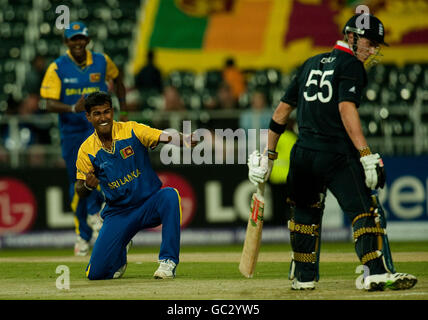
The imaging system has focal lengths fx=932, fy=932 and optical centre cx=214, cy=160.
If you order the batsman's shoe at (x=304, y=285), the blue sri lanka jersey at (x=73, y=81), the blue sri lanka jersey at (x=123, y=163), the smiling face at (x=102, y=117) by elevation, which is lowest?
the batsman's shoe at (x=304, y=285)

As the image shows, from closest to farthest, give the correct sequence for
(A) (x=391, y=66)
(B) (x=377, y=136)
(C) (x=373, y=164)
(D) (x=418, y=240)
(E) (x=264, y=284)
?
(C) (x=373, y=164) → (E) (x=264, y=284) → (D) (x=418, y=240) → (B) (x=377, y=136) → (A) (x=391, y=66)

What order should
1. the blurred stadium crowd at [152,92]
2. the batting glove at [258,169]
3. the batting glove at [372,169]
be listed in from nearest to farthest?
1. the batting glove at [372,169]
2. the batting glove at [258,169]
3. the blurred stadium crowd at [152,92]

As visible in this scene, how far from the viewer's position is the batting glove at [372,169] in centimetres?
696

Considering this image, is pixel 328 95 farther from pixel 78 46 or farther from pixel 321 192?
pixel 78 46

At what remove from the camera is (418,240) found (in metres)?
13.3

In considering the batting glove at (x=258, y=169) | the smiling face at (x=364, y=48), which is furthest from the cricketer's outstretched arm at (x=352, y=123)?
the batting glove at (x=258, y=169)

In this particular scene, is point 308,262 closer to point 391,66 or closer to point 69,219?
point 69,219

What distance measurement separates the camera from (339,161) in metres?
7.22

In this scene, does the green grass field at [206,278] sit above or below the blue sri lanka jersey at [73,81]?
below

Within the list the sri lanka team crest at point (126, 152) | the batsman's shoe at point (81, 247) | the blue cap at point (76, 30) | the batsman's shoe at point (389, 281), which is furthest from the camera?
the batsman's shoe at point (81, 247)

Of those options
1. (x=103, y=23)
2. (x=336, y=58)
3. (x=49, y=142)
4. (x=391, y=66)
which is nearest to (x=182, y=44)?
(x=103, y=23)

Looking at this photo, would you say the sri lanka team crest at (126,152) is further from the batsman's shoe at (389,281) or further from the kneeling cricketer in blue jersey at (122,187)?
the batsman's shoe at (389,281)

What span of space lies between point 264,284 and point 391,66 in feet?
38.5

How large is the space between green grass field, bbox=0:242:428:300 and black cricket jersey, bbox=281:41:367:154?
3.87 ft
